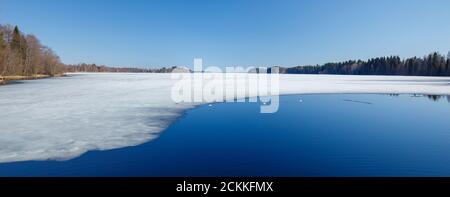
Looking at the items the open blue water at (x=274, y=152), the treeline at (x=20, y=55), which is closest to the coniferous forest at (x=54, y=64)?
the treeline at (x=20, y=55)

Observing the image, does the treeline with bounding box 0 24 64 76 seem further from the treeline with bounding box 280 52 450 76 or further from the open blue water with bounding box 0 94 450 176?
the treeline with bounding box 280 52 450 76

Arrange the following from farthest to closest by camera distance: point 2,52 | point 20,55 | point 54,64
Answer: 1. point 54,64
2. point 20,55
3. point 2,52

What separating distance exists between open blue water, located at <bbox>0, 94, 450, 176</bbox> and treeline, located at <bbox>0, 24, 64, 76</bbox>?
25066 mm

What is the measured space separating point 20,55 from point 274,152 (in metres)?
30.5

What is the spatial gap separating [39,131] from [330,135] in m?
4.51

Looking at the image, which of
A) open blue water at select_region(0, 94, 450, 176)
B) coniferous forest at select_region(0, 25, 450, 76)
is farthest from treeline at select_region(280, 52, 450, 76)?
open blue water at select_region(0, 94, 450, 176)

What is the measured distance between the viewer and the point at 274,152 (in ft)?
11.7

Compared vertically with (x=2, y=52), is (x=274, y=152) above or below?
below

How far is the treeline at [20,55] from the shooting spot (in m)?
23.8

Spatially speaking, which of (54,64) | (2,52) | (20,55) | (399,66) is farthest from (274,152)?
(399,66)

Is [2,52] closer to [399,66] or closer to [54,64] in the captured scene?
[54,64]

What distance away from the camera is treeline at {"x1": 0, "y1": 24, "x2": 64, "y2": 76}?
23.8 metres

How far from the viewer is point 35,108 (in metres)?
6.88
